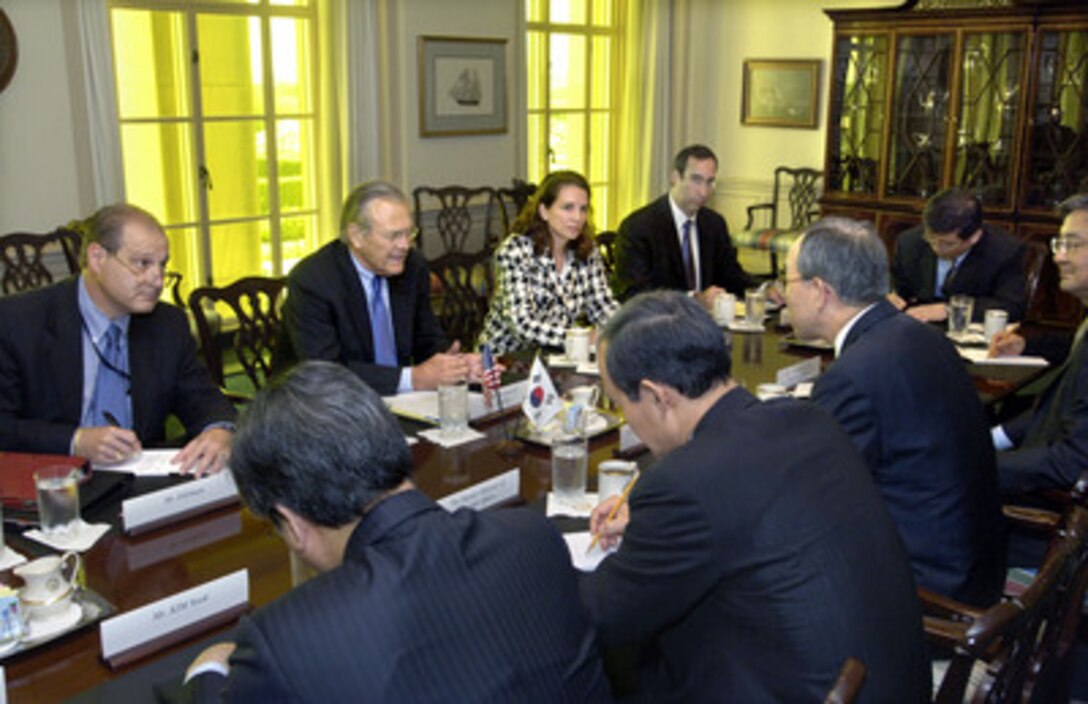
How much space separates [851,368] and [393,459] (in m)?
1.20

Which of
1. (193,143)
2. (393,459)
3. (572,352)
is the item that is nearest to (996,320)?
(572,352)

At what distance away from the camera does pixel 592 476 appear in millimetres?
2314

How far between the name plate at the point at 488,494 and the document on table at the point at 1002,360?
6.25 ft

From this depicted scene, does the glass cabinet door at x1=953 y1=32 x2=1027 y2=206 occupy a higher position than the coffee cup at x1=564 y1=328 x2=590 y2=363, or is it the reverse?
the glass cabinet door at x1=953 y1=32 x2=1027 y2=206

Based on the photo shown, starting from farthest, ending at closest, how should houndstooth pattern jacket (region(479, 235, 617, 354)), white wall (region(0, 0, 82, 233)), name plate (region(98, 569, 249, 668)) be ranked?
white wall (region(0, 0, 82, 233)), houndstooth pattern jacket (region(479, 235, 617, 354)), name plate (region(98, 569, 249, 668))

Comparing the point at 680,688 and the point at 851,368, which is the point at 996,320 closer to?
the point at 851,368

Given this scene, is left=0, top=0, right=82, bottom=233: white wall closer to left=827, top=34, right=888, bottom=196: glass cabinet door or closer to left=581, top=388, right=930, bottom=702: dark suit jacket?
left=581, top=388, right=930, bottom=702: dark suit jacket

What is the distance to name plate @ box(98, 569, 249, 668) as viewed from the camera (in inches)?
60.2

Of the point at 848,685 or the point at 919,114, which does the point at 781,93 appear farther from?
the point at 848,685

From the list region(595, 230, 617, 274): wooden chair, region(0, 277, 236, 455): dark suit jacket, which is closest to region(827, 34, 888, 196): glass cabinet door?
region(595, 230, 617, 274): wooden chair

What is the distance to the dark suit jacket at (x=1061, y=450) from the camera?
99.8 inches

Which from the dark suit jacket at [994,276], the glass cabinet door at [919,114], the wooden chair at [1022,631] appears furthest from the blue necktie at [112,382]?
the glass cabinet door at [919,114]

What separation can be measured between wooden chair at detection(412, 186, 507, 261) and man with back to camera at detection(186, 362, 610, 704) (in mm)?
5362

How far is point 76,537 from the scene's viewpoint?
1926 mm
